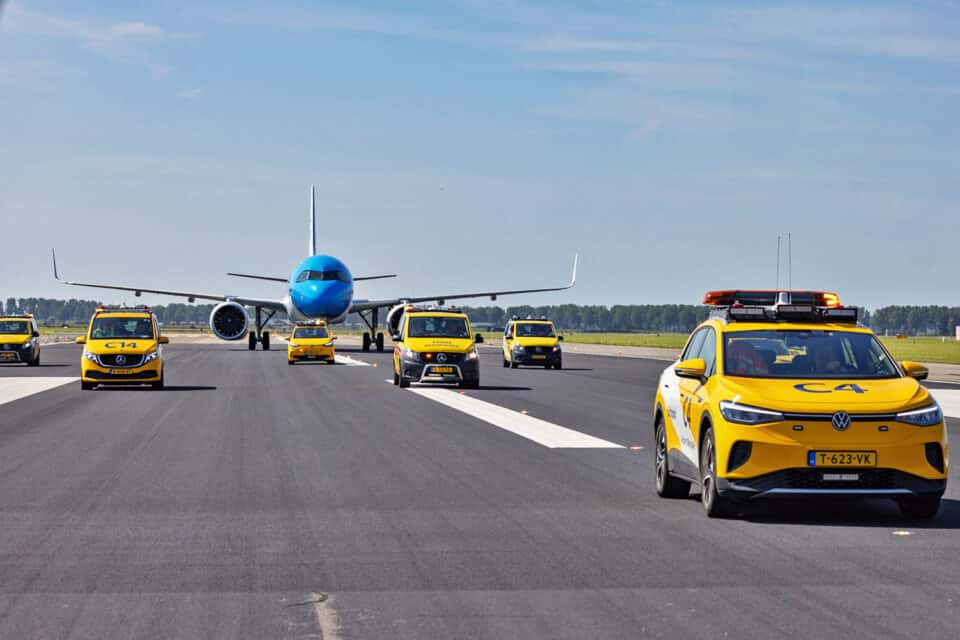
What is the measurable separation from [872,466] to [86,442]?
1134cm

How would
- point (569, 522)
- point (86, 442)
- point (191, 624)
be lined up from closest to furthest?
point (191, 624)
point (569, 522)
point (86, 442)

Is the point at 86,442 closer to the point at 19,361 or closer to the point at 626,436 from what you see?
the point at 626,436

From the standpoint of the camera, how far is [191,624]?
7379 millimetres

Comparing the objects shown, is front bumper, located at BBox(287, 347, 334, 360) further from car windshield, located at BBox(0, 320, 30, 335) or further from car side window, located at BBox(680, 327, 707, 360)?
car side window, located at BBox(680, 327, 707, 360)

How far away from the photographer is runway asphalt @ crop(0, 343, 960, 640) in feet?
24.7

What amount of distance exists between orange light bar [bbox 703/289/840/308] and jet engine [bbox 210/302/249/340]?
50.1 meters

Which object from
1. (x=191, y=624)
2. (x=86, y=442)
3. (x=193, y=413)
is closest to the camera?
(x=191, y=624)

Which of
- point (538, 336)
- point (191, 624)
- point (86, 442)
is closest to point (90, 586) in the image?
point (191, 624)

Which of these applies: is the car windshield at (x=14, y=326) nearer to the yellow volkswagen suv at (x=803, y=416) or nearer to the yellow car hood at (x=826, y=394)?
the yellow volkswagen suv at (x=803, y=416)

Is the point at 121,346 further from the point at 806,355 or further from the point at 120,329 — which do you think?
the point at 806,355

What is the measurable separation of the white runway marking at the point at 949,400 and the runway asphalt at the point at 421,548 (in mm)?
8741

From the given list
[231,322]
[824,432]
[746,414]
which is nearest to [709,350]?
[746,414]

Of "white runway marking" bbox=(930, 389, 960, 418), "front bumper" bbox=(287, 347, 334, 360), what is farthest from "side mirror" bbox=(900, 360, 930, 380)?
"front bumper" bbox=(287, 347, 334, 360)

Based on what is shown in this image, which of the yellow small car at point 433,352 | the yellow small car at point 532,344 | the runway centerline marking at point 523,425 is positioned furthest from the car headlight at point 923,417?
the yellow small car at point 532,344
